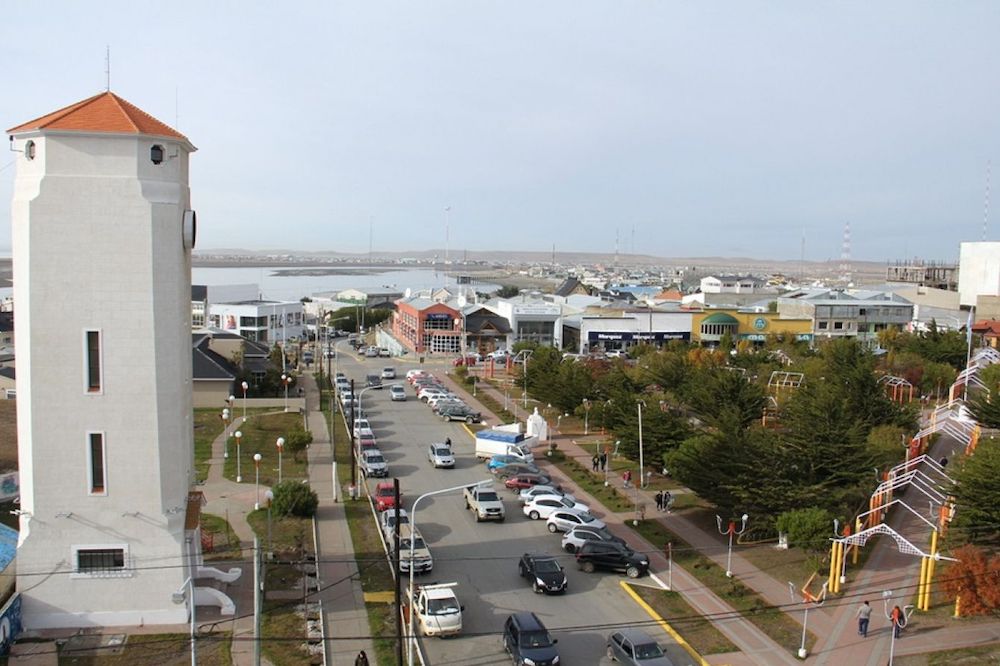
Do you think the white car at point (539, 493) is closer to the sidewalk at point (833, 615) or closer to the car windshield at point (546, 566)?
the sidewalk at point (833, 615)

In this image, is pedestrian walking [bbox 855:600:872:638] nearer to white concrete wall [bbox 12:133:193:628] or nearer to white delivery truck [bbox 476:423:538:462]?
white concrete wall [bbox 12:133:193:628]

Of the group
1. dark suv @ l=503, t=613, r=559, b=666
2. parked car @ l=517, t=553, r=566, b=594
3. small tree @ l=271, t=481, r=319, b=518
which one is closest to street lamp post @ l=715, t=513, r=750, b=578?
parked car @ l=517, t=553, r=566, b=594

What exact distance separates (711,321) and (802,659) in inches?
2235

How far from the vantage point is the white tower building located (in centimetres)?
1650

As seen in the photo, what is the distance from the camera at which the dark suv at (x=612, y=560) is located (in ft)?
68.7

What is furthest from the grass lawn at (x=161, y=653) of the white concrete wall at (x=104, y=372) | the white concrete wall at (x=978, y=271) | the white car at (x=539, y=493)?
the white concrete wall at (x=978, y=271)

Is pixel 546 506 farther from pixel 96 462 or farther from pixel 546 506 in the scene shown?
pixel 96 462

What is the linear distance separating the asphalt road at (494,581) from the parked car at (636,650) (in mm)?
433

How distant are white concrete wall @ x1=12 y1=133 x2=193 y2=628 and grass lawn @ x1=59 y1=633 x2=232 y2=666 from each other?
29.8 inches

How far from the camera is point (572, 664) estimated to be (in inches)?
640

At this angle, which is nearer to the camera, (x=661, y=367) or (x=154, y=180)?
(x=154, y=180)

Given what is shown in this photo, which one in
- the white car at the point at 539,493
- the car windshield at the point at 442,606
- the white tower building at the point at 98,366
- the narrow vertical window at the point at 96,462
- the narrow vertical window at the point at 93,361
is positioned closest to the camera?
the white tower building at the point at 98,366

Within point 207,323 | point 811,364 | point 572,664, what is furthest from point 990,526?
point 207,323

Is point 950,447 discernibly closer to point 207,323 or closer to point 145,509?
point 145,509
